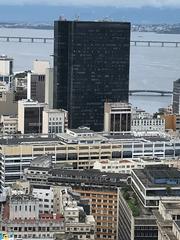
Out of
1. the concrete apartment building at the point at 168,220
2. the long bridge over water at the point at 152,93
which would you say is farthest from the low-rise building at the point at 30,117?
the long bridge over water at the point at 152,93

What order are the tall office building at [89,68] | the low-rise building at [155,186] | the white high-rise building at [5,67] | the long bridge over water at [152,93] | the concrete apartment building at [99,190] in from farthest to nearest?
the long bridge over water at [152,93], the white high-rise building at [5,67], the tall office building at [89,68], the concrete apartment building at [99,190], the low-rise building at [155,186]

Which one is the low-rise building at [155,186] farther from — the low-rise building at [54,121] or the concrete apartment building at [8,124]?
the concrete apartment building at [8,124]

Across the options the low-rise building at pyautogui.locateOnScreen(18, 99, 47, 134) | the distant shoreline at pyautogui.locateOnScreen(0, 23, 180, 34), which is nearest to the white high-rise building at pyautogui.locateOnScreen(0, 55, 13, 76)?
the low-rise building at pyautogui.locateOnScreen(18, 99, 47, 134)

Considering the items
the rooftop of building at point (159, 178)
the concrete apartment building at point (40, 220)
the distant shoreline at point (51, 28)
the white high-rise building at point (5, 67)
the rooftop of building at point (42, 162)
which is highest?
the distant shoreline at point (51, 28)

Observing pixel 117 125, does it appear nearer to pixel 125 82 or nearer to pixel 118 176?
A: pixel 125 82

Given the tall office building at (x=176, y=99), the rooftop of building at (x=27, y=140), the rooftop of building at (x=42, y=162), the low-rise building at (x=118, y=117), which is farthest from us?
the tall office building at (x=176, y=99)

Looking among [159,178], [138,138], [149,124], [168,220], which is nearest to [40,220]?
[159,178]

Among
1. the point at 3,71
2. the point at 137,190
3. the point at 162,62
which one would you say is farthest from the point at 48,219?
the point at 162,62

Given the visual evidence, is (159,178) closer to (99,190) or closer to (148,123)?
(99,190)
